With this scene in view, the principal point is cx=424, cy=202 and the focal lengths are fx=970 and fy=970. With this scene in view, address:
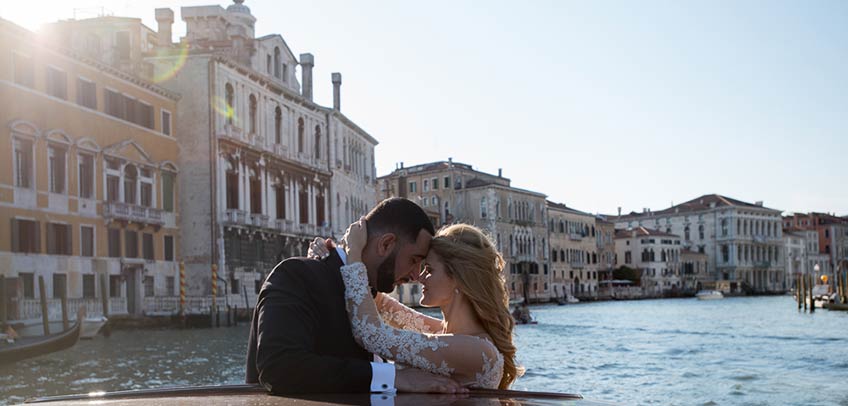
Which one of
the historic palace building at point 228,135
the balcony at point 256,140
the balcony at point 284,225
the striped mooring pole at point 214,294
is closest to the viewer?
the striped mooring pole at point 214,294

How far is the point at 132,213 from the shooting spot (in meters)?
21.6

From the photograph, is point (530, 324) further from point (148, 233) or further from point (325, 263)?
point (325, 263)

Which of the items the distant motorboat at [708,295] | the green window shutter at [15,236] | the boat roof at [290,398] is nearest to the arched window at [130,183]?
the green window shutter at [15,236]

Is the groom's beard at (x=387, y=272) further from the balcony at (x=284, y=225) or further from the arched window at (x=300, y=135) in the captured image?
the arched window at (x=300, y=135)

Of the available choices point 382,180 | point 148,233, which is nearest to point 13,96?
point 148,233

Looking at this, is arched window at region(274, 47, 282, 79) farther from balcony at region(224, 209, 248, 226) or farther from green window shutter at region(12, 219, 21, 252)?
green window shutter at region(12, 219, 21, 252)

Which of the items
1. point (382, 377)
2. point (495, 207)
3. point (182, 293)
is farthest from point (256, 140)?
point (495, 207)

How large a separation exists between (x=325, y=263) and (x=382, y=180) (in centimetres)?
5291

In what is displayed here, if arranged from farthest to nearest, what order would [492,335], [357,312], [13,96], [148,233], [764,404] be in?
[148,233]
[13,96]
[764,404]
[492,335]
[357,312]

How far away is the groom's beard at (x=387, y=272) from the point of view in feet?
7.41

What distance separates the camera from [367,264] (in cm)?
227

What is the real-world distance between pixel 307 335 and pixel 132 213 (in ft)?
67.5

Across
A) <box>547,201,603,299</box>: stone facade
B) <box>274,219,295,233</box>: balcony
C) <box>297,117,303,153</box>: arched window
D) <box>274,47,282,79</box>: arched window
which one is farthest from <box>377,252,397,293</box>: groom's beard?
<box>547,201,603,299</box>: stone facade

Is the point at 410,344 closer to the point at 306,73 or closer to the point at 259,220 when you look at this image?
the point at 259,220
